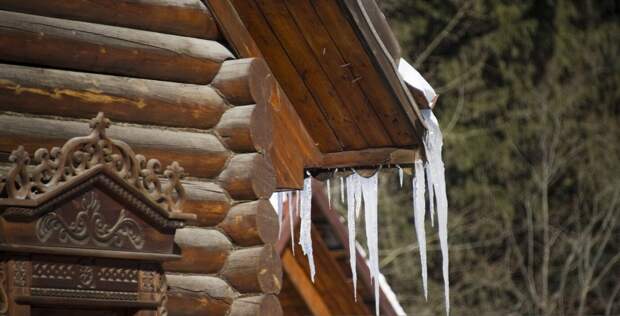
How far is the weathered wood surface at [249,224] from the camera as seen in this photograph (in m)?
7.29

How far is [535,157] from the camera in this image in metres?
24.2

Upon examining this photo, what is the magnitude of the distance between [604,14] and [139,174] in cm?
2109

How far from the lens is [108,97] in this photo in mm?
6941

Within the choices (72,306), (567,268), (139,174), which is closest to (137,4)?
(139,174)

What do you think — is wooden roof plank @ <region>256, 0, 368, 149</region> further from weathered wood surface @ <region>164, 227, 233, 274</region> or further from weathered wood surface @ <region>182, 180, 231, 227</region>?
weathered wood surface @ <region>164, 227, 233, 274</region>

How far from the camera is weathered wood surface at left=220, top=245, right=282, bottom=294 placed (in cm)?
723

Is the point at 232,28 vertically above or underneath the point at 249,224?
above

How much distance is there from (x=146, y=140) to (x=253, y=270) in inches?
35.2

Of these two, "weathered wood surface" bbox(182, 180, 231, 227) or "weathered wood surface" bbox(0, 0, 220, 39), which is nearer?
"weathered wood surface" bbox(0, 0, 220, 39)

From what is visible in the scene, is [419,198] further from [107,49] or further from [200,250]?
[107,49]

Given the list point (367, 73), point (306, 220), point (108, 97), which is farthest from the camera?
point (306, 220)

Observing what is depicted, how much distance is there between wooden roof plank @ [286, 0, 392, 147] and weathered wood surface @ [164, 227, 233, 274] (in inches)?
51.5

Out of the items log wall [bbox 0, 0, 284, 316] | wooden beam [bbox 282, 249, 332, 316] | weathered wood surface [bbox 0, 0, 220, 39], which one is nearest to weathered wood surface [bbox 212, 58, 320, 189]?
log wall [bbox 0, 0, 284, 316]

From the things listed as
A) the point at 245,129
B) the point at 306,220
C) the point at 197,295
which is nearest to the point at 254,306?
the point at 197,295
